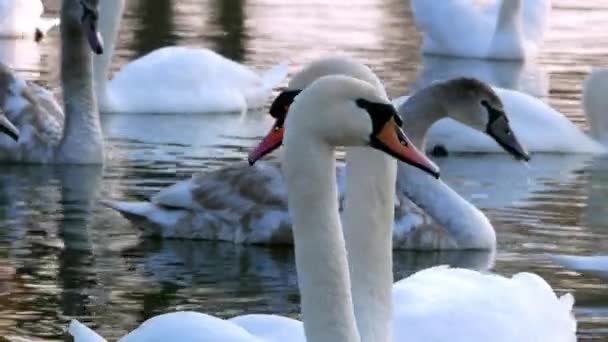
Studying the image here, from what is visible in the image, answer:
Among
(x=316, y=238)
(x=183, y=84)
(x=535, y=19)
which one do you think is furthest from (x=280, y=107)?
(x=535, y=19)

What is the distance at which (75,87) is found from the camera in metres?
12.6

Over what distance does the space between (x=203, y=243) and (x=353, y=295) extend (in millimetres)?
3669

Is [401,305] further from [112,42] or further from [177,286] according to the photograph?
[112,42]

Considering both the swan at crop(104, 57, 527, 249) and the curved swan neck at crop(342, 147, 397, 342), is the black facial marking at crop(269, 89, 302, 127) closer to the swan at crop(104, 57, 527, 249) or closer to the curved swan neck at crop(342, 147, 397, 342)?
the curved swan neck at crop(342, 147, 397, 342)

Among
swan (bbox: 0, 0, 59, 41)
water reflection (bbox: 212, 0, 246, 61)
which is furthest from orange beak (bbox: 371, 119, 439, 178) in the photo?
swan (bbox: 0, 0, 59, 41)

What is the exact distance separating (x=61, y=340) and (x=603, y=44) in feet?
39.9

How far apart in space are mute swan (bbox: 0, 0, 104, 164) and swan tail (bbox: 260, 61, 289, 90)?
2.81 m

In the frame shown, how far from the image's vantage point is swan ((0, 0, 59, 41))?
19328 millimetres

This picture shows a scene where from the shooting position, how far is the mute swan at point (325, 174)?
527cm

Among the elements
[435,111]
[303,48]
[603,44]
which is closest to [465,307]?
[435,111]

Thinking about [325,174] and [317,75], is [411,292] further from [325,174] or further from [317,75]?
[325,174]

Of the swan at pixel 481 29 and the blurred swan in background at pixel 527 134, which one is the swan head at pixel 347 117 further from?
the swan at pixel 481 29

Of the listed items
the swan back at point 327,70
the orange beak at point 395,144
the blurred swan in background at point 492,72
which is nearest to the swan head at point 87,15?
the blurred swan in background at point 492,72

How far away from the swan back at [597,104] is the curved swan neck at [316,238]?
348 inches
